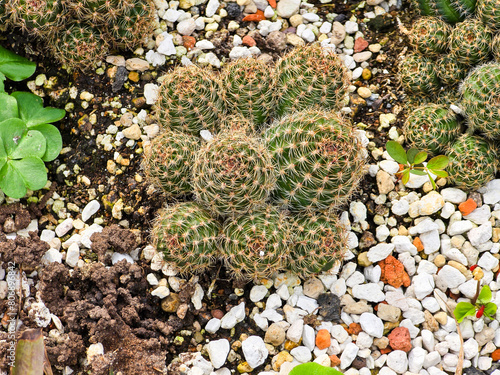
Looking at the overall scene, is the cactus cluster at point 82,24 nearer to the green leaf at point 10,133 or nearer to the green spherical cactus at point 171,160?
the green leaf at point 10,133

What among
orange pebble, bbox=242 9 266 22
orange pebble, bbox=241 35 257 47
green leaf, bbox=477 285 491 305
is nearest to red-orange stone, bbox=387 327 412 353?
green leaf, bbox=477 285 491 305

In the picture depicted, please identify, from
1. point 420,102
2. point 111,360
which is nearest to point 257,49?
point 420,102

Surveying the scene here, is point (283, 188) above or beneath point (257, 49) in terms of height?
beneath

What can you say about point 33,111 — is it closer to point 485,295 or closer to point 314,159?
point 314,159

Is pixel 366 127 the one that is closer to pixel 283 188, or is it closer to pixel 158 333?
pixel 283 188

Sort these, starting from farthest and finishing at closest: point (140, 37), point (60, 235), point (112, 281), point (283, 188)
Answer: point (140, 37)
point (60, 235)
point (112, 281)
point (283, 188)

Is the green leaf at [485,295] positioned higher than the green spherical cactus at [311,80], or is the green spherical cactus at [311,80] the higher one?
the green spherical cactus at [311,80]

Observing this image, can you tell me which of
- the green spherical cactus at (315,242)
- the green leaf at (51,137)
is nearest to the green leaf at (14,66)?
the green leaf at (51,137)

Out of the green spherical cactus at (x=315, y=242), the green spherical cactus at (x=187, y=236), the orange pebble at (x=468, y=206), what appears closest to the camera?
the green spherical cactus at (x=187, y=236)
